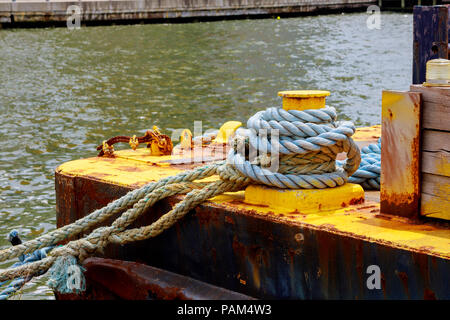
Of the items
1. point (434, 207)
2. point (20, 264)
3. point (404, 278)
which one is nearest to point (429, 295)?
point (404, 278)

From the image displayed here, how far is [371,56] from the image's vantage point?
21.3 meters

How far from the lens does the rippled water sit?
9.34 meters

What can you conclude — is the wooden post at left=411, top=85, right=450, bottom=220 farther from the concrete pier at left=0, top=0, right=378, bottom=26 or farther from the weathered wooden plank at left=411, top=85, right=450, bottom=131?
the concrete pier at left=0, top=0, right=378, bottom=26

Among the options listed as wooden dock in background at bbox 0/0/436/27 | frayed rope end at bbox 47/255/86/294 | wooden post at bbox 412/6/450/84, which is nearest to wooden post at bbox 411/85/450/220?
frayed rope end at bbox 47/255/86/294

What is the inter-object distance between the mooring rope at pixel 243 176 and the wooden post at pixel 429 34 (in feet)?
8.49

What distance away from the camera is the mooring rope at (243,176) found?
309 centimetres

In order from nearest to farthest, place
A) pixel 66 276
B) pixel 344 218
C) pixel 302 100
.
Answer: pixel 344 218
pixel 302 100
pixel 66 276

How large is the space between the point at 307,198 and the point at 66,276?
1.21m

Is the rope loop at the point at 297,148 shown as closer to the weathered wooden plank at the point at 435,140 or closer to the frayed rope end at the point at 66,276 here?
the weathered wooden plank at the point at 435,140

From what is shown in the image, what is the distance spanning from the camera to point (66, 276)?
3500 millimetres

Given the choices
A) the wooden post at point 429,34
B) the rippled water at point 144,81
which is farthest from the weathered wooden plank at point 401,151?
the rippled water at point 144,81

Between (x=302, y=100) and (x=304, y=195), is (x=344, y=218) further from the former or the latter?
(x=302, y=100)
